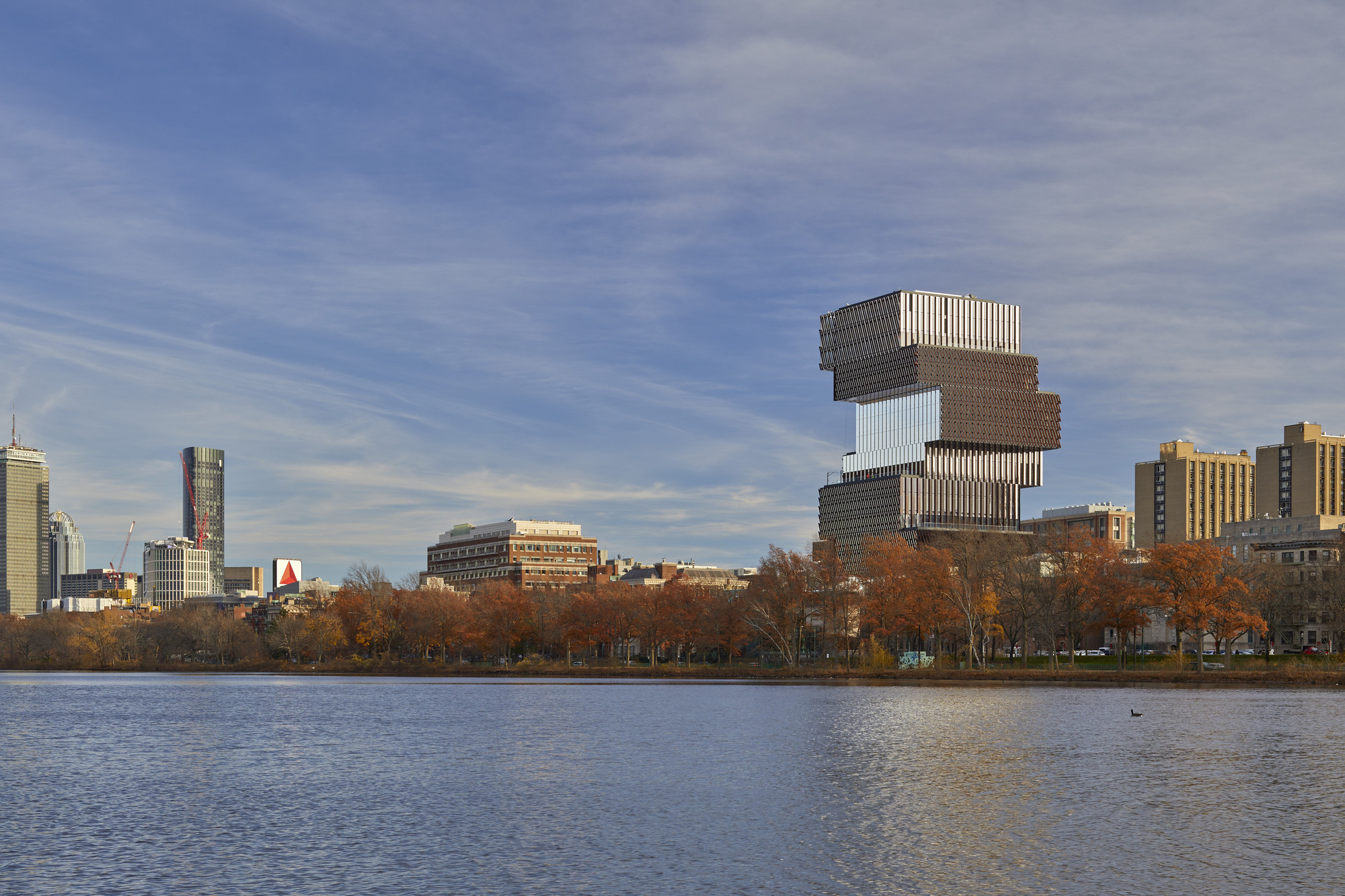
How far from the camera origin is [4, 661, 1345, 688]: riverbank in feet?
422

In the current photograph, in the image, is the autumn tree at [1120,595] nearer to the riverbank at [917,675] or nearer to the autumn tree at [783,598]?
the riverbank at [917,675]

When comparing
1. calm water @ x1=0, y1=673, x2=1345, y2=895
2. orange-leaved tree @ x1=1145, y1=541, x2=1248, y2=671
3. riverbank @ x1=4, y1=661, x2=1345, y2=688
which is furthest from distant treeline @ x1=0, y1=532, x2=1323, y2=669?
calm water @ x1=0, y1=673, x2=1345, y2=895

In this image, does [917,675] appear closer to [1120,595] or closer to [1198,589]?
[1120,595]

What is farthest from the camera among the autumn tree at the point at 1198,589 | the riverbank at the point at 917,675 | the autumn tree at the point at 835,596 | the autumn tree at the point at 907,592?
the autumn tree at the point at 835,596

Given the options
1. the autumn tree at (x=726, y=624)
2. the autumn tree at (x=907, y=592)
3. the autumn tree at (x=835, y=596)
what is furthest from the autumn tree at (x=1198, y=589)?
the autumn tree at (x=726, y=624)

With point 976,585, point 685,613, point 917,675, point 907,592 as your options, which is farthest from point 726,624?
point 976,585

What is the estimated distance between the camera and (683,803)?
48.3 meters

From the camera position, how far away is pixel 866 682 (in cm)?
14625

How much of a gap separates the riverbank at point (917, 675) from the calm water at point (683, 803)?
3643 centimetres

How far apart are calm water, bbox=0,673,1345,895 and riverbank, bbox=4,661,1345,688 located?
36433 mm

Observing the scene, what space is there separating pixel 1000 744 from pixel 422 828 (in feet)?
117

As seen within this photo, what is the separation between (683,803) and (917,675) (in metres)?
103

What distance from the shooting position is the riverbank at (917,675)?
128 meters

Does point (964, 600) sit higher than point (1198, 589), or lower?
lower
